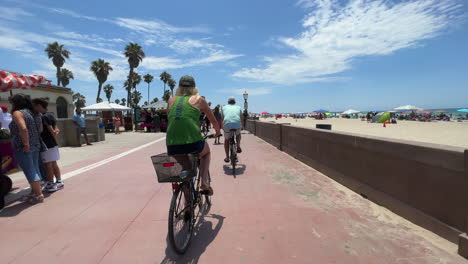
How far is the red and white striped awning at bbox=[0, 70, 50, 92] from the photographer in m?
4.91

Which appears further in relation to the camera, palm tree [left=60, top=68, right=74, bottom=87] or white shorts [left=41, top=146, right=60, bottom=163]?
palm tree [left=60, top=68, right=74, bottom=87]

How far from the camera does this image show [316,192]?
4555mm

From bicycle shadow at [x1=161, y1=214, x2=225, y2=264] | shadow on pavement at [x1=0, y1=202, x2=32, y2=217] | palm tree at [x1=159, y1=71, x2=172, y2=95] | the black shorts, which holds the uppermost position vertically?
palm tree at [x1=159, y1=71, x2=172, y2=95]

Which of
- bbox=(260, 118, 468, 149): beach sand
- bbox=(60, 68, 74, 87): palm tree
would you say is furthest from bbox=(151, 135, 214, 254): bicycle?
→ bbox=(60, 68, 74, 87): palm tree

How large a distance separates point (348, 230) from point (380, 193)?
1157mm

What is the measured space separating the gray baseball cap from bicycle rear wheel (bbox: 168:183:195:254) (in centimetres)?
119

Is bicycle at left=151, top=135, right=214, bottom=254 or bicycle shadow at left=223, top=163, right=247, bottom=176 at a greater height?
bicycle at left=151, top=135, right=214, bottom=254

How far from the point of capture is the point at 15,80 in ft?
16.7

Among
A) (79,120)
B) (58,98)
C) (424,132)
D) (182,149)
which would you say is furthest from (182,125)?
(58,98)

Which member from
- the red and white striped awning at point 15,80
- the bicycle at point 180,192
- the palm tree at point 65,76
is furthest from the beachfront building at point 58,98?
the palm tree at point 65,76

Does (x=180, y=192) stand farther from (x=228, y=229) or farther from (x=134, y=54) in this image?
(x=134, y=54)

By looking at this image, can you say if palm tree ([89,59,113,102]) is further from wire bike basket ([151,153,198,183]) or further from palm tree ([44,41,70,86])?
wire bike basket ([151,153,198,183])

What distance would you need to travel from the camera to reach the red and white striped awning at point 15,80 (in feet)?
16.1

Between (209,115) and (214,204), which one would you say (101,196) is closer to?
(214,204)
